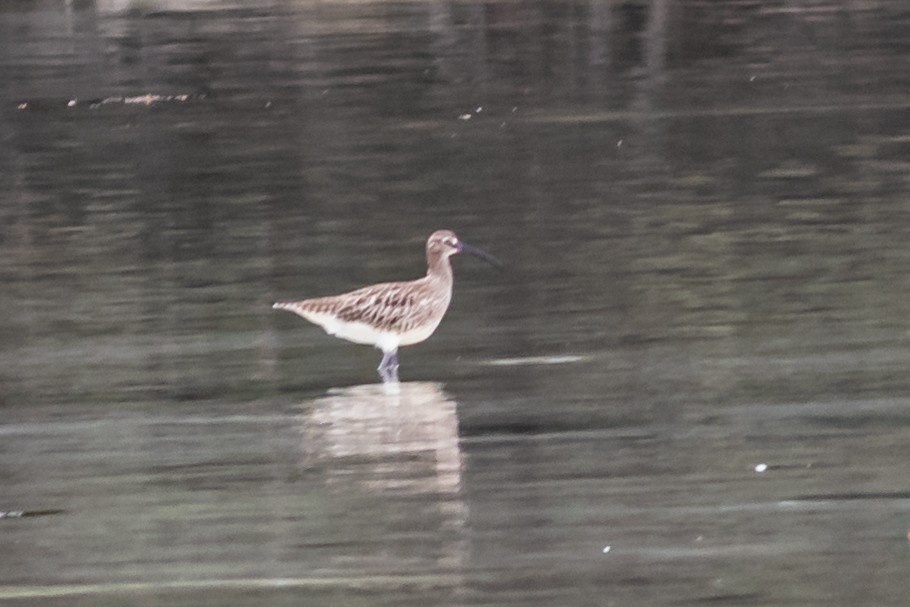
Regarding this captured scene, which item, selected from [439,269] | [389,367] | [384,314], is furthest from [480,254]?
[389,367]

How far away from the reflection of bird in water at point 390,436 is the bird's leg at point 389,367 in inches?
7.3

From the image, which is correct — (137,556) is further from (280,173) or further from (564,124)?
(564,124)

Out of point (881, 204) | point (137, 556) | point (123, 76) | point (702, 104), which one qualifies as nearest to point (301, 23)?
point (123, 76)

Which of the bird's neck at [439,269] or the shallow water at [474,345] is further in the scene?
the bird's neck at [439,269]

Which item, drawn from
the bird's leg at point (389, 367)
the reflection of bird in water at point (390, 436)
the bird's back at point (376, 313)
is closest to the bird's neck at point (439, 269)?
the bird's back at point (376, 313)

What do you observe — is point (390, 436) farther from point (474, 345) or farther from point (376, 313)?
point (474, 345)

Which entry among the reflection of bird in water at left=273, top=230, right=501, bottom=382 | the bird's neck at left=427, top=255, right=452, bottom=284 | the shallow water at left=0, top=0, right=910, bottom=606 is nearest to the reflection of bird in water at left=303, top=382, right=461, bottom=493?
the shallow water at left=0, top=0, right=910, bottom=606

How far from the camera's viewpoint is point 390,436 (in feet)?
34.2

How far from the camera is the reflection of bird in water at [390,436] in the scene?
9609 millimetres

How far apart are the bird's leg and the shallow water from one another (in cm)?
9

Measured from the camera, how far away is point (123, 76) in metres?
28.4

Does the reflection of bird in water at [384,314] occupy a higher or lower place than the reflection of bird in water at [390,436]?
higher

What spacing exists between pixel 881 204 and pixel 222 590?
9149mm

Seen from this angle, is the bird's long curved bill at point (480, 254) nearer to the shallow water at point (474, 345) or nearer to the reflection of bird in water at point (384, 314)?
the shallow water at point (474, 345)
